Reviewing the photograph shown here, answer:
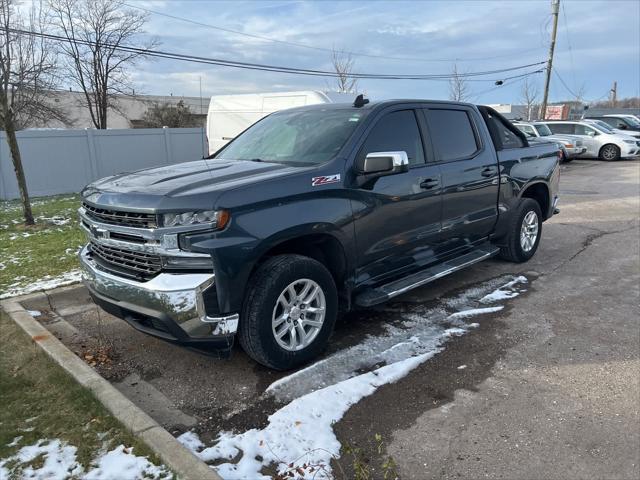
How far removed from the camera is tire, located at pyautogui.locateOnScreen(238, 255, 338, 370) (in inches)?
136

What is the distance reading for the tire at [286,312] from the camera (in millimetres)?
3463

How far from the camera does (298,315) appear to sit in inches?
148

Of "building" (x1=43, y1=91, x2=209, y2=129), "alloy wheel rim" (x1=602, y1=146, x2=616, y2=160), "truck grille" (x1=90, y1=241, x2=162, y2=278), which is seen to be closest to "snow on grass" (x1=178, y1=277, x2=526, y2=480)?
"truck grille" (x1=90, y1=241, x2=162, y2=278)

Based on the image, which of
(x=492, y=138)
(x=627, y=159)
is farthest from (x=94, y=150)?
(x=627, y=159)

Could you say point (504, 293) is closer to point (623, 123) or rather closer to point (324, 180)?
point (324, 180)

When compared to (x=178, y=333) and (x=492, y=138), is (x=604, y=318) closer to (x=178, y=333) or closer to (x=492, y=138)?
(x=492, y=138)

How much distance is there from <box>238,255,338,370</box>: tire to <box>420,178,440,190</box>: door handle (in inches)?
54.8

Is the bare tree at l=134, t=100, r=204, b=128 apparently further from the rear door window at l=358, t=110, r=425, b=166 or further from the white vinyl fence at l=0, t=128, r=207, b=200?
the rear door window at l=358, t=110, r=425, b=166

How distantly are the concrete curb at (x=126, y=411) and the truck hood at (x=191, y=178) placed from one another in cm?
123

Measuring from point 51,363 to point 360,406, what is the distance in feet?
7.46

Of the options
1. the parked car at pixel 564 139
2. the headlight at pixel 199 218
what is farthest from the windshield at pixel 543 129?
the headlight at pixel 199 218

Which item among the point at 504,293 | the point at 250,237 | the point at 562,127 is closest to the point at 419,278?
the point at 504,293

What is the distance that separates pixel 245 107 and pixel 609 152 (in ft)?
51.7

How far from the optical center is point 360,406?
11.0ft
